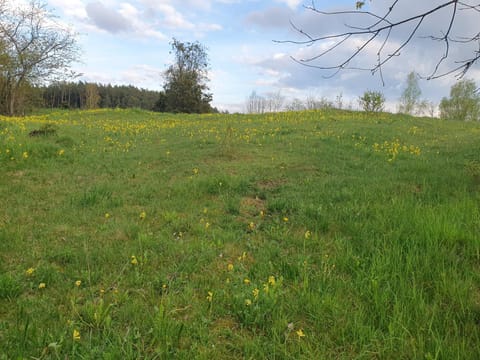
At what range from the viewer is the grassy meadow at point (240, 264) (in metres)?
2.14

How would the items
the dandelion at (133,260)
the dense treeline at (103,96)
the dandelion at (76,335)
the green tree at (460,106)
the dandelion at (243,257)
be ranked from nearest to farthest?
1. the dandelion at (76,335)
2. the dandelion at (133,260)
3. the dandelion at (243,257)
4. the green tree at (460,106)
5. the dense treeline at (103,96)

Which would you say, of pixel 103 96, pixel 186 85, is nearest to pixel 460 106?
pixel 186 85

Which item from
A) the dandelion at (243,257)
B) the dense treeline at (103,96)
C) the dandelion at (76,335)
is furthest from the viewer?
the dense treeline at (103,96)

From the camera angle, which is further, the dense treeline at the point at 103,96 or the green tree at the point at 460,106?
the dense treeline at the point at 103,96

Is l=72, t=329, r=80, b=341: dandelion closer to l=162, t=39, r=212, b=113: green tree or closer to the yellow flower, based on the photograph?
the yellow flower

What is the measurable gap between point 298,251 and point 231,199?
1.88m

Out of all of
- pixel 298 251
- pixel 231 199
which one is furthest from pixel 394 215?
pixel 231 199

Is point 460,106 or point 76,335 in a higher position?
point 460,106

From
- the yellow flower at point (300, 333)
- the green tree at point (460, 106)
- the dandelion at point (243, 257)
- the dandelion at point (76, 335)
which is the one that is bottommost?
the dandelion at point (76, 335)

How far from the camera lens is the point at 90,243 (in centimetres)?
359

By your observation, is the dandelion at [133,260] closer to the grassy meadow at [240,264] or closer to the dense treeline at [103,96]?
the grassy meadow at [240,264]

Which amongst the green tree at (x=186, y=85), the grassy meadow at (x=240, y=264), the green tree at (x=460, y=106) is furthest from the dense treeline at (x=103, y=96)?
the grassy meadow at (x=240, y=264)

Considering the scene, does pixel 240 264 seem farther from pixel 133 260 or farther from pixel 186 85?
pixel 186 85

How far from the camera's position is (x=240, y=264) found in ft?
10.4
